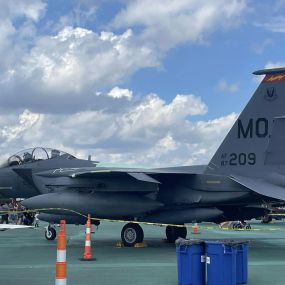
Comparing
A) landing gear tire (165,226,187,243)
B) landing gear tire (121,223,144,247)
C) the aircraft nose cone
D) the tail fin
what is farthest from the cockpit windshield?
the tail fin

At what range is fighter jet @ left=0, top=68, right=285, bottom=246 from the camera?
40.9ft

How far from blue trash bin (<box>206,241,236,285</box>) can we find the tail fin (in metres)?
5.76

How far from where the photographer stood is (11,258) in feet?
35.0

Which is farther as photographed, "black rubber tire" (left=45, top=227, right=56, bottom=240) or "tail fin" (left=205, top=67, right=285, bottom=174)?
"black rubber tire" (left=45, top=227, right=56, bottom=240)

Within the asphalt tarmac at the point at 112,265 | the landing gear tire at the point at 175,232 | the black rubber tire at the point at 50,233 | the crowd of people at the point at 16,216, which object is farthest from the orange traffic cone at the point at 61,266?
the crowd of people at the point at 16,216

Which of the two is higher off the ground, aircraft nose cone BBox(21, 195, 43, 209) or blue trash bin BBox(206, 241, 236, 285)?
aircraft nose cone BBox(21, 195, 43, 209)

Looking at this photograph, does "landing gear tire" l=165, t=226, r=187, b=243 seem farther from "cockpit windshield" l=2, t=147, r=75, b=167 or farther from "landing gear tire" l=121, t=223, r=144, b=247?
"cockpit windshield" l=2, t=147, r=75, b=167

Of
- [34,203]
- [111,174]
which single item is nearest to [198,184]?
[111,174]

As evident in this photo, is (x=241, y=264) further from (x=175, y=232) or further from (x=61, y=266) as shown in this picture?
(x=175, y=232)

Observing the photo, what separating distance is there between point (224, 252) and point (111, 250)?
19.2 ft

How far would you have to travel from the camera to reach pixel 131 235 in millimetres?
13492

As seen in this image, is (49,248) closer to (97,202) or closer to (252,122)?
(97,202)

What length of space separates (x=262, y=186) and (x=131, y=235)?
394cm

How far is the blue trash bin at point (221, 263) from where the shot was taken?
7.15 m
